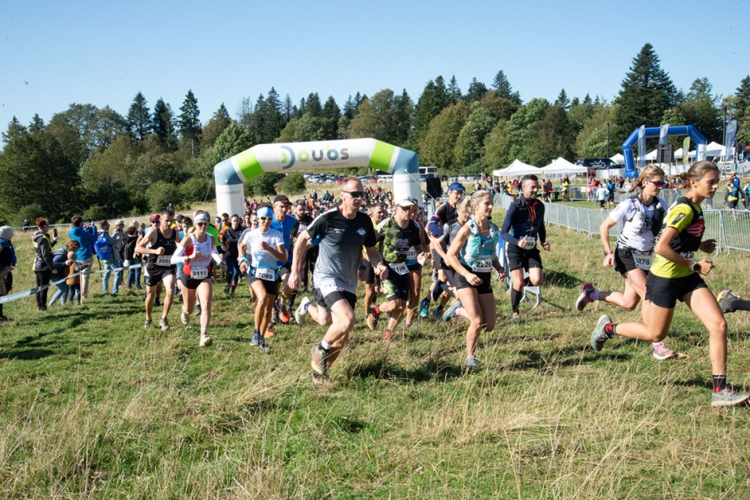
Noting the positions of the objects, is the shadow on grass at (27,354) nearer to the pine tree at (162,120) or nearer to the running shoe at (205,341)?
the running shoe at (205,341)

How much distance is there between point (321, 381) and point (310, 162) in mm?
16701

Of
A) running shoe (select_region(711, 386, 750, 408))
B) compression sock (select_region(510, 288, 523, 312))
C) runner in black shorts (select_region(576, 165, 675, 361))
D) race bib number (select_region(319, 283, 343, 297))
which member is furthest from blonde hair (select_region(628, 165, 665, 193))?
race bib number (select_region(319, 283, 343, 297))

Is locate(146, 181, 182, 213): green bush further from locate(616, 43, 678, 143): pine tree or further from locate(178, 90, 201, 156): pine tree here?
locate(178, 90, 201, 156): pine tree

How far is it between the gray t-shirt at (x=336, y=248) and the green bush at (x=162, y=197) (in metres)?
51.1

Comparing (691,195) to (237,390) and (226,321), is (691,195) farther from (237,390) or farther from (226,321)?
(226,321)

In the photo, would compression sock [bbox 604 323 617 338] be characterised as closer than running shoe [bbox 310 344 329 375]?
No

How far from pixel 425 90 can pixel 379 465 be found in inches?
4307

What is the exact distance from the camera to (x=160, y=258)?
8.89 metres

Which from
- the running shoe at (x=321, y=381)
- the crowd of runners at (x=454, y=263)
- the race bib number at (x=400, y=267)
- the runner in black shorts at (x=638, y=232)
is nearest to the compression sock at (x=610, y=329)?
the crowd of runners at (x=454, y=263)

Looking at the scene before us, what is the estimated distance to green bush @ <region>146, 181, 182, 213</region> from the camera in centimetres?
5403

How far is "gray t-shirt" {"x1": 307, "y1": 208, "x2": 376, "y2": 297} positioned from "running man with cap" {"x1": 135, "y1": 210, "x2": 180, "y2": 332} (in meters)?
3.95

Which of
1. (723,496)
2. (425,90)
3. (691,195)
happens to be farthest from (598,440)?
(425,90)

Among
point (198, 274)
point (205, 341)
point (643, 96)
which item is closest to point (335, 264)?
point (205, 341)

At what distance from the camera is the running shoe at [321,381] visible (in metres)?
5.19
